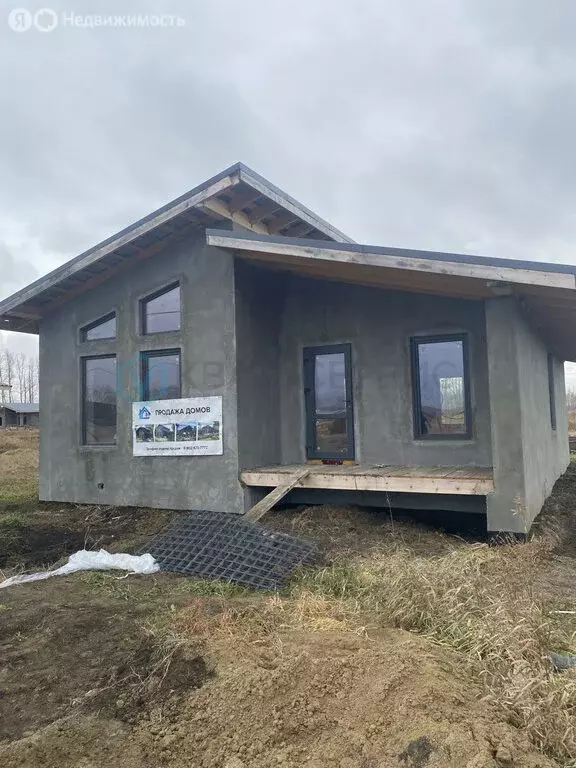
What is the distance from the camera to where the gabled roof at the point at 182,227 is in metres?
7.98

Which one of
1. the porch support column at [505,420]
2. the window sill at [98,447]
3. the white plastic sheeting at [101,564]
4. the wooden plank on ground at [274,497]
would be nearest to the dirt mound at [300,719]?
the white plastic sheeting at [101,564]

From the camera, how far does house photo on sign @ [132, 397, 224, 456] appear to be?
27.7ft

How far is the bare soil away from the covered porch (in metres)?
1.98

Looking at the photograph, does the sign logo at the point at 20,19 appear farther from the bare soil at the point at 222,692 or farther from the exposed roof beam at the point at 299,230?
the bare soil at the point at 222,692

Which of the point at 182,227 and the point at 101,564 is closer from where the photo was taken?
the point at 101,564

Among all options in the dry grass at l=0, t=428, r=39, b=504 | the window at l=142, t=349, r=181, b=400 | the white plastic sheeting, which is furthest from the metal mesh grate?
the dry grass at l=0, t=428, r=39, b=504

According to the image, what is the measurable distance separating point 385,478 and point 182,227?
5061 millimetres

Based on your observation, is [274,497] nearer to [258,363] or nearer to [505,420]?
[258,363]

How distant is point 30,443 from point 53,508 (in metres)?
19.6

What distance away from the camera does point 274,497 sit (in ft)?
24.9

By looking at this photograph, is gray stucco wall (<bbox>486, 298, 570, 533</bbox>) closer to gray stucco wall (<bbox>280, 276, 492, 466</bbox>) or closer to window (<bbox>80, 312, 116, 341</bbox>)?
gray stucco wall (<bbox>280, 276, 492, 466</bbox>)

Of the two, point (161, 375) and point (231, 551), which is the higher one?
point (161, 375)

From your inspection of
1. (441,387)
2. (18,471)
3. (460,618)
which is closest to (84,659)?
(460,618)

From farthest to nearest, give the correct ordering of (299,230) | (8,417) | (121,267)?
(8,417), (299,230), (121,267)
